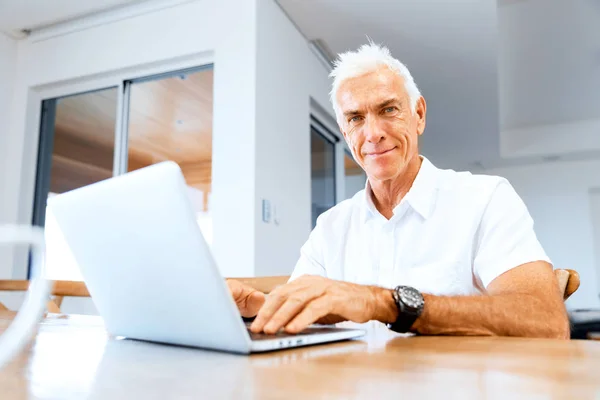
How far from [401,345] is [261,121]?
2.22 m

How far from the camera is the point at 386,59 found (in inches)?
54.4

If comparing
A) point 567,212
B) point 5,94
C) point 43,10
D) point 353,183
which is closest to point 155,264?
point 43,10

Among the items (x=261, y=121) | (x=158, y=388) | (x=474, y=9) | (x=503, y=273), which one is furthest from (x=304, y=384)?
(x=474, y=9)

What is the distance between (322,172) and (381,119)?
2.71 meters

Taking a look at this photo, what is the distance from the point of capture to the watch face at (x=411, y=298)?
779 mm

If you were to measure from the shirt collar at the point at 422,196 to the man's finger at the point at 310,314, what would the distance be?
627mm

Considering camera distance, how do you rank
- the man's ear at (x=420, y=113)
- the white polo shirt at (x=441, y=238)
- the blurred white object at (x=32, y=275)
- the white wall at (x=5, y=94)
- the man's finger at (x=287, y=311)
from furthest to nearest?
1. the white wall at (x=5, y=94)
2. the man's ear at (x=420, y=113)
3. the white polo shirt at (x=441, y=238)
4. the man's finger at (x=287, y=311)
5. the blurred white object at (x=32, y=275)

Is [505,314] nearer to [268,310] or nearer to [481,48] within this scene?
[268,310]

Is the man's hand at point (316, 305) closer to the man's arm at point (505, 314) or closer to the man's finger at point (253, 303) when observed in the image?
the man's arm at point (505, 314)

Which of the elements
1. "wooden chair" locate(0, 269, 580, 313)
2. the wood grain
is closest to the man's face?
"wooden chair" locate(0, 269, 580, 313)

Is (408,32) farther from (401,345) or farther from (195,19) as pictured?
(401,345)

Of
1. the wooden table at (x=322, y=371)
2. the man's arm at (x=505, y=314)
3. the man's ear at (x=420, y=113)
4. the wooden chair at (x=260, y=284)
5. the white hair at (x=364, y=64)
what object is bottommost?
the wooden table at (x=322, y=371)

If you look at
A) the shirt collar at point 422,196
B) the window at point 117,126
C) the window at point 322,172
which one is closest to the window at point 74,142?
the window at point 117,126

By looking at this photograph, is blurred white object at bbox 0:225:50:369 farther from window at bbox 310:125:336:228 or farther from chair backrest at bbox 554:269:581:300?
window at bbox 310:125:336:228
